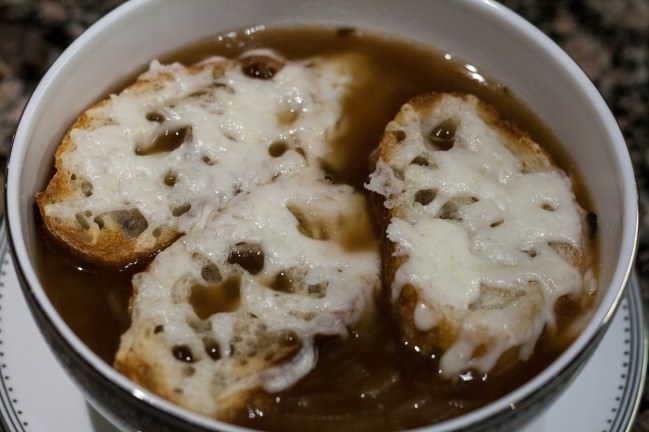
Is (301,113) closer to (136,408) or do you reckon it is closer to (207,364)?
(207,364)

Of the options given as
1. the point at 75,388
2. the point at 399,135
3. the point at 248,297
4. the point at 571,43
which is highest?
the point at 399,135

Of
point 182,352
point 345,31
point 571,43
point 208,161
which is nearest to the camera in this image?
point 182,352

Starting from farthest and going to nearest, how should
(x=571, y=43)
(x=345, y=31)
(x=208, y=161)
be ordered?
(x=571, y=43), (x=345, y=31), (x=208, y=161)

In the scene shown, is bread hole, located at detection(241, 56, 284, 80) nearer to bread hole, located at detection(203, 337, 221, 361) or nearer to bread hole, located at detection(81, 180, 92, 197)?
bread hole, located at detection(81, 180, 92, 197)

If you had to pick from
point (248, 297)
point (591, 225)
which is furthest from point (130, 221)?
point (591, 225)

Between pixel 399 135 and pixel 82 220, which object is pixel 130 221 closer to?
pixel 82 220

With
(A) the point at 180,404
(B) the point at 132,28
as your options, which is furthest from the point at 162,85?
(A) the point at 180,404

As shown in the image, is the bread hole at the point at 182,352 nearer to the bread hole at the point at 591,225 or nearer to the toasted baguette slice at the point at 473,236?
the toasted baguette slice at the point at 473,236
